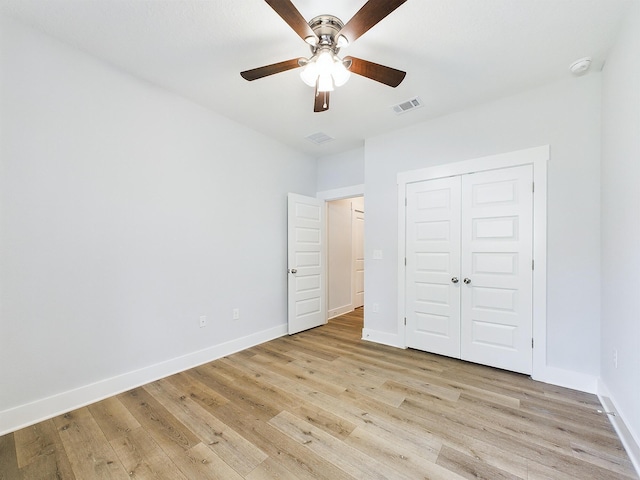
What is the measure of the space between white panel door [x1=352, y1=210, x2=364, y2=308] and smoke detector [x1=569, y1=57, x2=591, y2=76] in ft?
11.9

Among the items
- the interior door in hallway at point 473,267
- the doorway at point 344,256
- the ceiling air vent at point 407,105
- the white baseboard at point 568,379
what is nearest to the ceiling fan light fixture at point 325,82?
the ceiling air vent at point 407,105

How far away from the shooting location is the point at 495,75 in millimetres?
2434

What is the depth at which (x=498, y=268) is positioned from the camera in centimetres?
278

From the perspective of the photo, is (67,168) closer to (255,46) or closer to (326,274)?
(255,46)

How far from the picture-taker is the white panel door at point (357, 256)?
5523 millimetres

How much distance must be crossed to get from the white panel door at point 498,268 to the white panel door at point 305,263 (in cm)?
209

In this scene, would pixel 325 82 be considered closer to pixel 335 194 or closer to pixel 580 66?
pixel 580 66

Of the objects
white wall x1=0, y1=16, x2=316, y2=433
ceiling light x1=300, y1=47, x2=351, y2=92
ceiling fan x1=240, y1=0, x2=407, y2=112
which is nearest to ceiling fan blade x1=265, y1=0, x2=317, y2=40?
ceiling fan x1=240, y1=0, x2=407, y2=112

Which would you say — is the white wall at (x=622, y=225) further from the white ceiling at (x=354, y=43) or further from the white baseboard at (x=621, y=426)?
the white ceiling at (x=354, y=43)

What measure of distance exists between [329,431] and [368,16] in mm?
2539

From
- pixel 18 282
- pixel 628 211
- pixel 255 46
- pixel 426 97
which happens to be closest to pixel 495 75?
pixel 426 97

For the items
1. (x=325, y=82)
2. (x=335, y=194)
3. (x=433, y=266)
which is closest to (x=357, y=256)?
(x=335, y=194)

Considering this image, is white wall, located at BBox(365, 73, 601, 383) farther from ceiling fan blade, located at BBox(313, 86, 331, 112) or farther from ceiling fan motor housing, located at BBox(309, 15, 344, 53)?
ceiling fan motor housing, located at BBox(309, 15, 344, 53)

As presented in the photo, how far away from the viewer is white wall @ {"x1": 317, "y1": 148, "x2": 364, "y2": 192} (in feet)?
13.6
